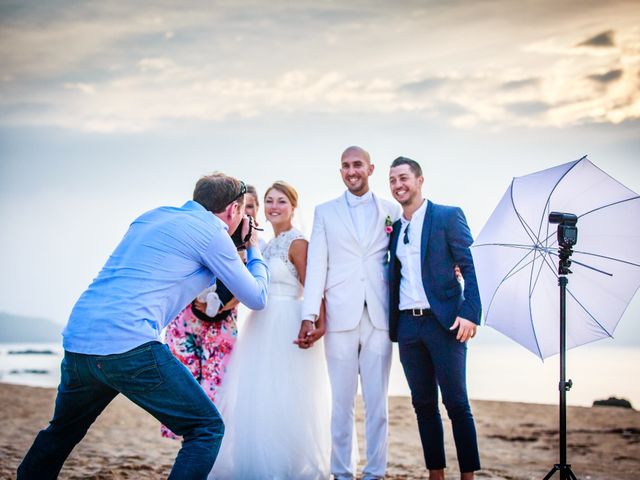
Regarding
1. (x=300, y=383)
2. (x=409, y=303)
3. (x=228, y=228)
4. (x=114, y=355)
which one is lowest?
(x=300, y=383)

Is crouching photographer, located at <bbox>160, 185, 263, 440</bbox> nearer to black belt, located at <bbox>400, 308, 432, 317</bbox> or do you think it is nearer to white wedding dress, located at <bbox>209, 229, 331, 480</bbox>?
white wedding dress, located at <bbox>209, 229, 331, 480</bbox>

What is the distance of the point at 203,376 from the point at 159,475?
114cm

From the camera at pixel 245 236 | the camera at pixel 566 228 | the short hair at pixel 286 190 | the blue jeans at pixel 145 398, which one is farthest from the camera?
the short hair at pixel 286 190

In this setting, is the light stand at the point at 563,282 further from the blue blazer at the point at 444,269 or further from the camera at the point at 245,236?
the camera at the point at 245,236

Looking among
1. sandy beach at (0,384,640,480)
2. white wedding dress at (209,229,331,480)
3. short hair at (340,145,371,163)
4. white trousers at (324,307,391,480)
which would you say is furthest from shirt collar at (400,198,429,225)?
sandy beach at (0,384,640,480)

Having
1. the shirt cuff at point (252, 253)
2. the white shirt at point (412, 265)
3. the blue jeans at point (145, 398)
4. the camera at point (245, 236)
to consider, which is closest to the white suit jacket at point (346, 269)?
the white shirt at point (412, 265)

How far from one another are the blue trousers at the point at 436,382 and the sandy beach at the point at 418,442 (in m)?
1.28

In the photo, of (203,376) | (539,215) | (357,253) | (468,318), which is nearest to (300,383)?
(203,376)

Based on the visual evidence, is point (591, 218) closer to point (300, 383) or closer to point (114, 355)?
point (300, 383)

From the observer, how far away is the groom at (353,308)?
5.00 metres

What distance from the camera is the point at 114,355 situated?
3.04m

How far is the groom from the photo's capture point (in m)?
5.00

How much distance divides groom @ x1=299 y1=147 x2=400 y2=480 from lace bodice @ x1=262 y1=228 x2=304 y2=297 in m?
0.24

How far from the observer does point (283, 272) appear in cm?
542
